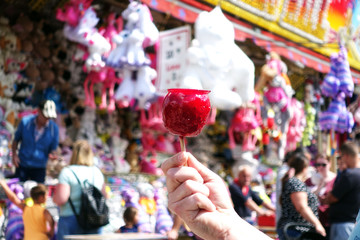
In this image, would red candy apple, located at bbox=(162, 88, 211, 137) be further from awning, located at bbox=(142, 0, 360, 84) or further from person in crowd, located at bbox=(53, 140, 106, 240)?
awning, located at bbox=(142, 0, 360, 84)

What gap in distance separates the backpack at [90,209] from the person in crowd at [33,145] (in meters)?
1.50

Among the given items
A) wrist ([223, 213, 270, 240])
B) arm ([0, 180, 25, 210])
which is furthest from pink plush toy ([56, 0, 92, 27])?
wrist ([223, 213, 270, 240])

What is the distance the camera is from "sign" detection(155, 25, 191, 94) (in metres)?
5.68

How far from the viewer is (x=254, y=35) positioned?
7.26m

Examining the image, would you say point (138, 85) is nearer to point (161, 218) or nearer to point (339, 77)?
point (161, 218)

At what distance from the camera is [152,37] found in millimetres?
5777

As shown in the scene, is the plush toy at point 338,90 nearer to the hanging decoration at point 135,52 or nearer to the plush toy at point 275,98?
the plush toy at point 275,98

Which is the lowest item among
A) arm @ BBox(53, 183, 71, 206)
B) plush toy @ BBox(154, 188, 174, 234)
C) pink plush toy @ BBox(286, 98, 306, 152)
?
plush toy @ BBox(154, 188, 174, 234)

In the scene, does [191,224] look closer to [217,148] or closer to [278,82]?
[278,82]

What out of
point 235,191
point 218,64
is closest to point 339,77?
point 218,64

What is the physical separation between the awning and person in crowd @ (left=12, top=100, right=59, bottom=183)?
1.66 metres

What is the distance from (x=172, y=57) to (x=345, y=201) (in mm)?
2332

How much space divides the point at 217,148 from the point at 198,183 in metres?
9.37

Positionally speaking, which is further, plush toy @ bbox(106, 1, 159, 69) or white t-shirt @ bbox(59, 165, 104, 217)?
plush toy @ bbox(106, 1, 159, 69)
